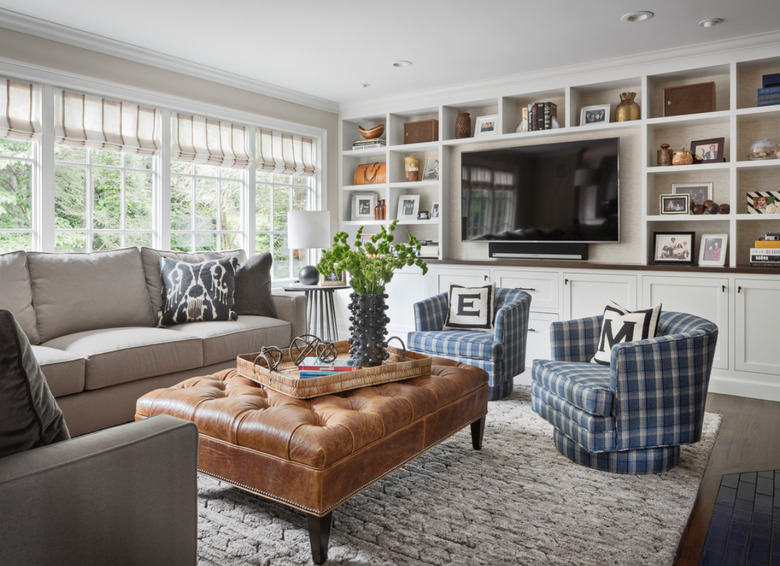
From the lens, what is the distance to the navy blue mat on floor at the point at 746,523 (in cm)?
194

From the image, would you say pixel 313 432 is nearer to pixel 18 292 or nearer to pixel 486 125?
pixel 18 292

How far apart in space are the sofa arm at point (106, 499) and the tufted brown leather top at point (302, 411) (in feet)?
1.71

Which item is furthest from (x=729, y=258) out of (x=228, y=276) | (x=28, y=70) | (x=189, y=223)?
(x=28, y=70)

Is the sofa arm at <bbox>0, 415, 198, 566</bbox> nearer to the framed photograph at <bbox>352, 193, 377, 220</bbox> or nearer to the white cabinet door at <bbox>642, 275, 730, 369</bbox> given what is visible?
the white cabinet door at <bbox>642, 275, 730, 369</bbox>

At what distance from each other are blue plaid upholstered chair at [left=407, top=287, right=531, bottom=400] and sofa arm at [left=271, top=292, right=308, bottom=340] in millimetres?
820

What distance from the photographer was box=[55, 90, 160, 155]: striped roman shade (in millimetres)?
→ 3924

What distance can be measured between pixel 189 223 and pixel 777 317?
442 cm

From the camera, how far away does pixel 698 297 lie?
13.4 ft

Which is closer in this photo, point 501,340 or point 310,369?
point 310,369

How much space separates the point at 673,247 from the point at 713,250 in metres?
0.28

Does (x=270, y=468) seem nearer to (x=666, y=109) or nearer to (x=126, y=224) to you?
(x=126, y=224)

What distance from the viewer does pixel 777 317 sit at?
3.82 metres

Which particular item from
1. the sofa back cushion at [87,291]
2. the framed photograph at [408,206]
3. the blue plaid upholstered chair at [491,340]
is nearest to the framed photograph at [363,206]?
the framed photograph at [408,206]

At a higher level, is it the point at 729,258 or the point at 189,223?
the point at 189,223
